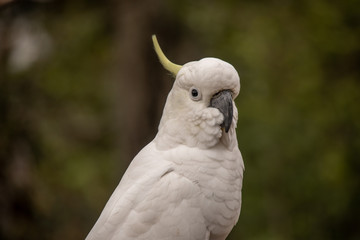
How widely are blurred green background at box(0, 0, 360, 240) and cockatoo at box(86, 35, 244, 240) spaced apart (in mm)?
1845

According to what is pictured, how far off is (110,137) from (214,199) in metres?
3.68

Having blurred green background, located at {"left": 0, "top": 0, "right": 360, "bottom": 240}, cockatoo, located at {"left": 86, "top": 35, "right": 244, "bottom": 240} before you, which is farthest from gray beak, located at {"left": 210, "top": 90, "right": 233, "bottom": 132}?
blurred green background, located at {"left": 0, "top": 0, "right": 360, "bottom": 240}

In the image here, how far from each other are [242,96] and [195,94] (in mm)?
2781

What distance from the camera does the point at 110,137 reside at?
503 centimetres

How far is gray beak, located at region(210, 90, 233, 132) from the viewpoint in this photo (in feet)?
4.66

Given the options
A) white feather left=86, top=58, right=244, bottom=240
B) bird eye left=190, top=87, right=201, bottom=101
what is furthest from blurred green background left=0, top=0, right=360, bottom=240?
bird eye left=190, top=87, right=201, bottom=101

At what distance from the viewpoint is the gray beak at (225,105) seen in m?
1.42

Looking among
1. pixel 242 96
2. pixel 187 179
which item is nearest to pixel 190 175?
pixel 187 179

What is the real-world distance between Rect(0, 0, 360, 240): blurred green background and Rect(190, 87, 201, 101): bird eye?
1.99 m

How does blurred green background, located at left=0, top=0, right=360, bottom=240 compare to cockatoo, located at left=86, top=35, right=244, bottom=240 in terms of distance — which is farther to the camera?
blurred green background, located at left=0, top=0, right=360, bottom=240

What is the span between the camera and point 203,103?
4.79 feet

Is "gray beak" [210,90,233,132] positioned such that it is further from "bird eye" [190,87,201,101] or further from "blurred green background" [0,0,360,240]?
"blurred green background" [0,0,360,240]

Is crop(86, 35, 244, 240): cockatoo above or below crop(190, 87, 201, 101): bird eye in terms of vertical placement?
below

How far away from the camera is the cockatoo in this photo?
4.69ft
